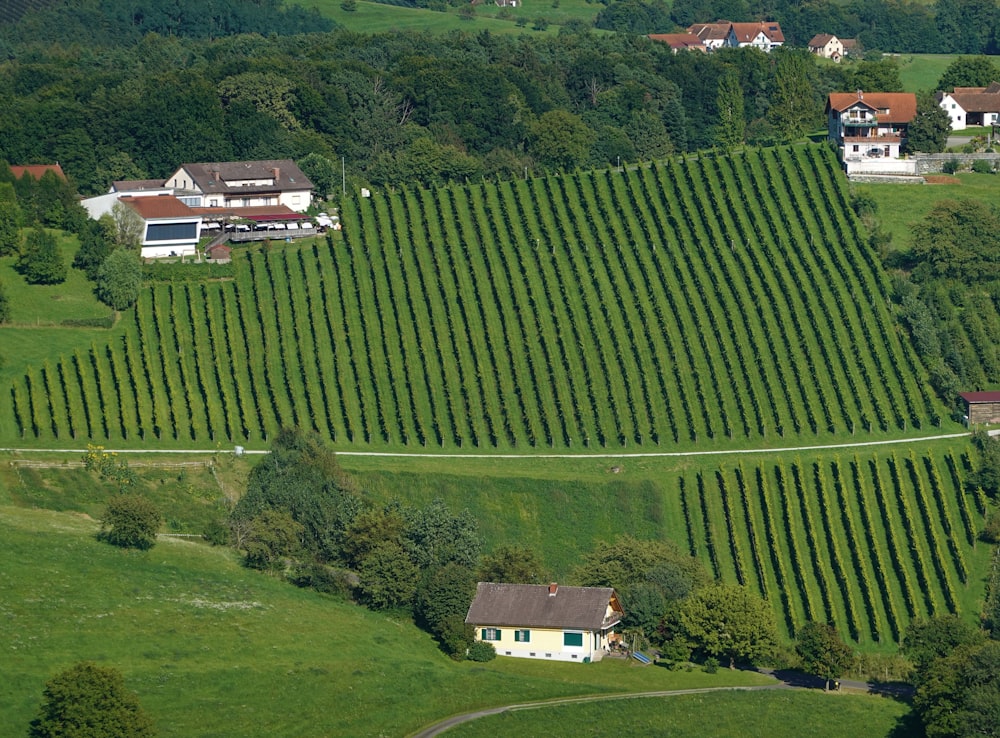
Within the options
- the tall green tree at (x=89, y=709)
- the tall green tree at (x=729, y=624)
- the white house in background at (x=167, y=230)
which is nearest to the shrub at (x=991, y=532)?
the tall green tree at (x=729, y=624)

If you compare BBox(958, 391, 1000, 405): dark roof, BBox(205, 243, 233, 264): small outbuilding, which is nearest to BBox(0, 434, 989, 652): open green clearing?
BBox(958, 391, 1000, 405): dark roof

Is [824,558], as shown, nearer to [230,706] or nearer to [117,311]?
[230,706]

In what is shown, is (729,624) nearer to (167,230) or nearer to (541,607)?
(541,607)

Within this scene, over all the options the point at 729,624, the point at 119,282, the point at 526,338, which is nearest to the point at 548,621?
the point at 729,624

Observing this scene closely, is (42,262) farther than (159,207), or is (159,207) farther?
(159,207)

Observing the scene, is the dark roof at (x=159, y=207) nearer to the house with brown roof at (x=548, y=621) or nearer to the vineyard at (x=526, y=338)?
the vineyard at (x=526, y=338)

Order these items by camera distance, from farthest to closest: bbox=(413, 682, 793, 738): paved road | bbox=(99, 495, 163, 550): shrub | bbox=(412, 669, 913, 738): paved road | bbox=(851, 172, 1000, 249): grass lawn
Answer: bbox=(851, 172, 1000, 249): grass lawn
bbox=(99, 495, 163, 550): shrub
bbox=(412, 669, 913, 738): paved road
bbox=(413, 682, 793, 738): paved road

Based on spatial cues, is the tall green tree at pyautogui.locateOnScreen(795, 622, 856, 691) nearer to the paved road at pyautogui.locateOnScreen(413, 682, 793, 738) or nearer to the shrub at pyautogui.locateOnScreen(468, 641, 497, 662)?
the paved road at pyautogui.locateOnScreen(413, 682, 793, 738)
